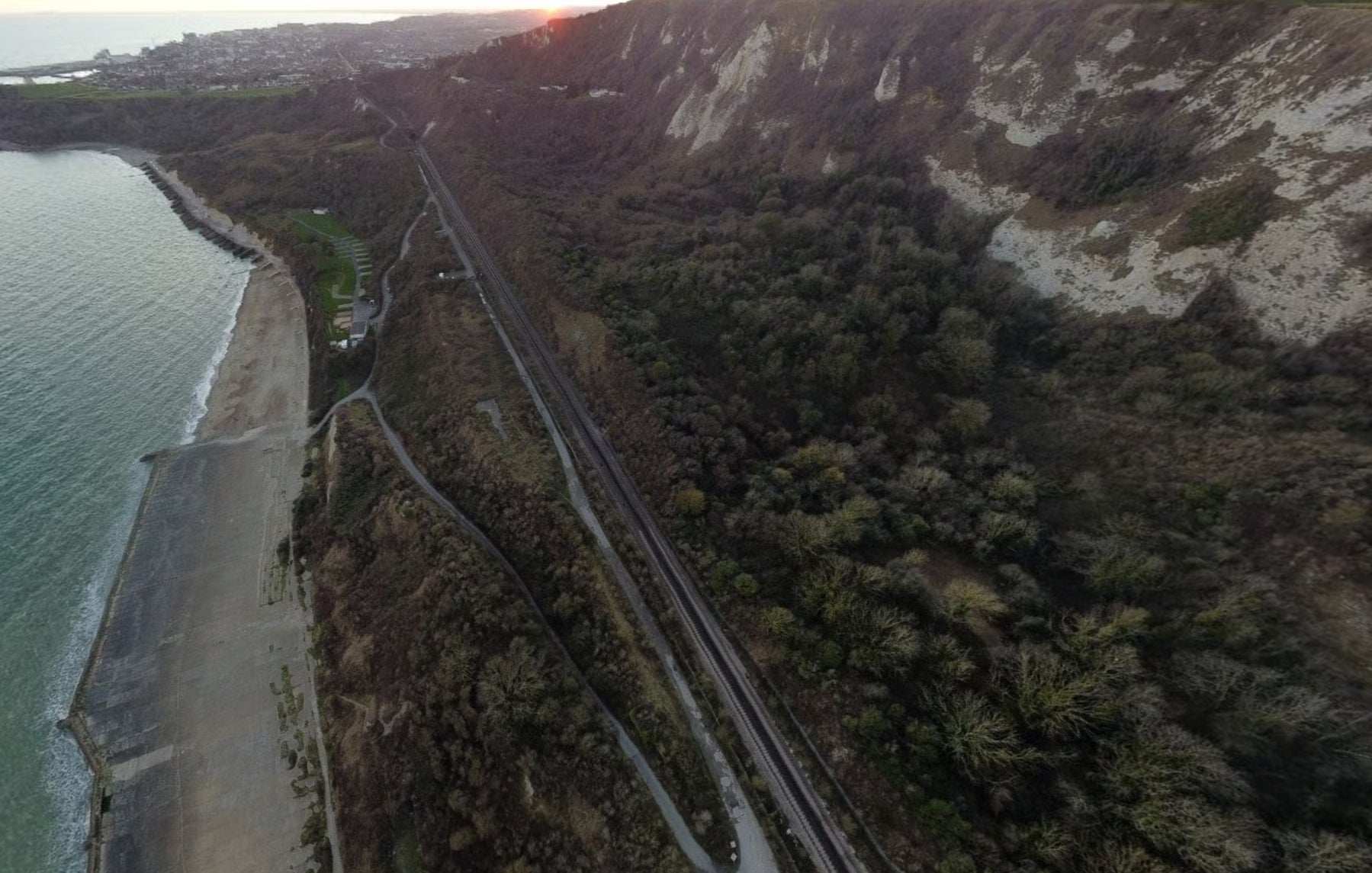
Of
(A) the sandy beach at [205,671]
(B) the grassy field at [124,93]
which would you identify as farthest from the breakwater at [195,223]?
(A) the sandy beach at [205,671]

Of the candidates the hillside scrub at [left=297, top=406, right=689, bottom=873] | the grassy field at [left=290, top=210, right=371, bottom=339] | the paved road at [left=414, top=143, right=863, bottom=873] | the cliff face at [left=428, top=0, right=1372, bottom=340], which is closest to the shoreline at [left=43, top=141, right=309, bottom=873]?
the grassy field at [left=290, top=210, right=371, bottom=339]

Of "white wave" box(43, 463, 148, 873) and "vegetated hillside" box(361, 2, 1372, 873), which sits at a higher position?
"vegetated hillside" box(361, 2, 1372, 873)

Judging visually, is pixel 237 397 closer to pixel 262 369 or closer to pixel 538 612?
pixel 262 369

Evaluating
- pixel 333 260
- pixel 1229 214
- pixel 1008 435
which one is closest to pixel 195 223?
pixel 333 260

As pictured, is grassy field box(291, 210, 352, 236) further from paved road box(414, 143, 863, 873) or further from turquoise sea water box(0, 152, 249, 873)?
paved road box(414, 143, 863, 873)

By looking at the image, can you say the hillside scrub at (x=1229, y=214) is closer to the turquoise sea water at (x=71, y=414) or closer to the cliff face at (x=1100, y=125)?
the cliff face at (x=1100, y=125)

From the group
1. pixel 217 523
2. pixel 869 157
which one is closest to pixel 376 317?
pixel 217 523
